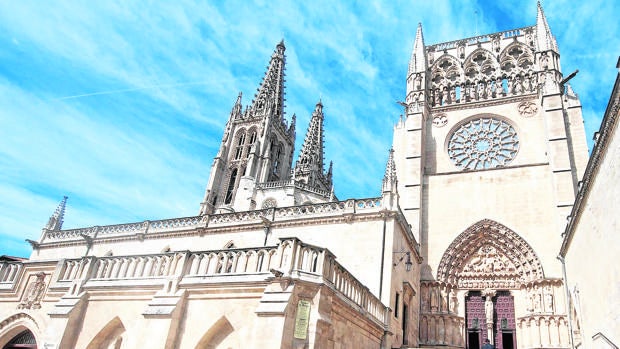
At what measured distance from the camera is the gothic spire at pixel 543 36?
22.7 meters

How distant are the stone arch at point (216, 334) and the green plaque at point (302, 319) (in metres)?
1.38

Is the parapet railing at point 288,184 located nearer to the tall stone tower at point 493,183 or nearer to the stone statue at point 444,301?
the tall stone tower at point 493,183

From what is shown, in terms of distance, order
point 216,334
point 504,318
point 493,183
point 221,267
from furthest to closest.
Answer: point 493,183 → point 504,318 → point 221,267 → point 216,334

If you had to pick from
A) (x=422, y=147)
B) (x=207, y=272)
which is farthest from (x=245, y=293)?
(x=422, y=147)

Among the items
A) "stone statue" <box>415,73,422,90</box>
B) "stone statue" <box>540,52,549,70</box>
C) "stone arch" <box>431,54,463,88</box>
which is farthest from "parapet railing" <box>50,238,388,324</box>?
"stone statue" <box>540,52,549,70</box>

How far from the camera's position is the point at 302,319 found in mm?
8305

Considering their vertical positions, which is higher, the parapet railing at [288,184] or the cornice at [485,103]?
the parapet railing at [288,184]

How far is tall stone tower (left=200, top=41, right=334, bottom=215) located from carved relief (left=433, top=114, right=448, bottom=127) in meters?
22.9

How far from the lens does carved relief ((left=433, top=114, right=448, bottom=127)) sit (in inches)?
918

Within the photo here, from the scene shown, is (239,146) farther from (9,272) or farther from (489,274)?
(9,272)

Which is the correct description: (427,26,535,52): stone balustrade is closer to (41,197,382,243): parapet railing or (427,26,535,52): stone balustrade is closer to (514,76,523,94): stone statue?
(514,76,523,94): stone statue

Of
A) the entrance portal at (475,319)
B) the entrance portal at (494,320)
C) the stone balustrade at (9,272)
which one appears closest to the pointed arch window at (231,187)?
the entrance portal at (475,319)

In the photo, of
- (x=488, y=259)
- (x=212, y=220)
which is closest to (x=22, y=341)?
(x=212, y=220)

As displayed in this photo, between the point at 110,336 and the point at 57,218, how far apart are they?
641 inches
